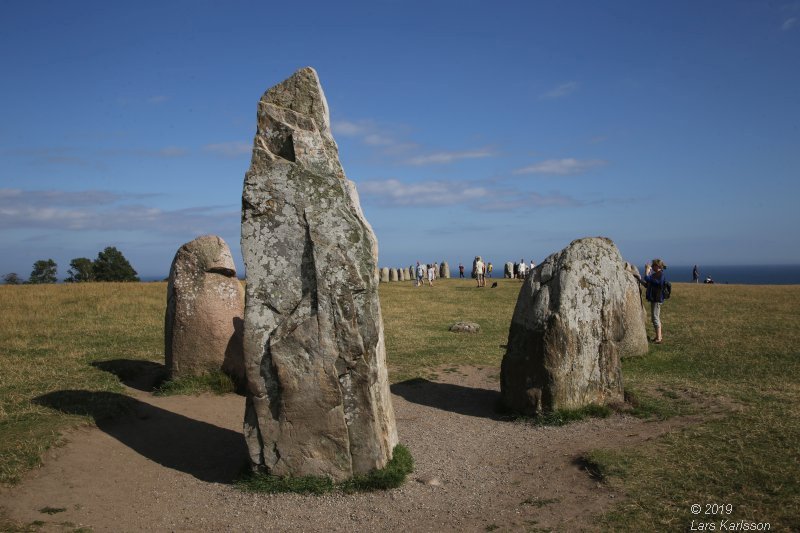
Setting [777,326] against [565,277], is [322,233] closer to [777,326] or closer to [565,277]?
[565,277]

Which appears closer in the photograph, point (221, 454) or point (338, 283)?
point (338, 283)

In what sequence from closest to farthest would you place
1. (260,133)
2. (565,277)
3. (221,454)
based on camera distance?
1. (260,133)
2. (221,454)
3. (565,277)

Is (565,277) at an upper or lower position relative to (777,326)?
upper

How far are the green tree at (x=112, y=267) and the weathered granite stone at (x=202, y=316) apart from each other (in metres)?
41.8

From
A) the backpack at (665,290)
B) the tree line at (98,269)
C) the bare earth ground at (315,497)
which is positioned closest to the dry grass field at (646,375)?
the bare earth ground at (315,497)

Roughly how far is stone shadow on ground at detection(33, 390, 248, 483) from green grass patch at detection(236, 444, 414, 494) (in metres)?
0.63

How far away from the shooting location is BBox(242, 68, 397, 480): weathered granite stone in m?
7.86

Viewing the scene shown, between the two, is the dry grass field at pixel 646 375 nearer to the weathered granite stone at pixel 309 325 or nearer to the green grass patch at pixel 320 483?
the green grass patch at pixel 320 483

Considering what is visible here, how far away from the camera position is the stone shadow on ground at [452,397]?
11.8 metres

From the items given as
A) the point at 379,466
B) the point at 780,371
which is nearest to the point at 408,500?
the point at 379,466

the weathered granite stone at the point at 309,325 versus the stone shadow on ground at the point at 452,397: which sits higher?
the weathered granite stone at the point at 309,325

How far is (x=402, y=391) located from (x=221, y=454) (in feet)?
15.6

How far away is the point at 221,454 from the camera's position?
31.2 feet

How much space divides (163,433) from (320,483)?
3.89m
